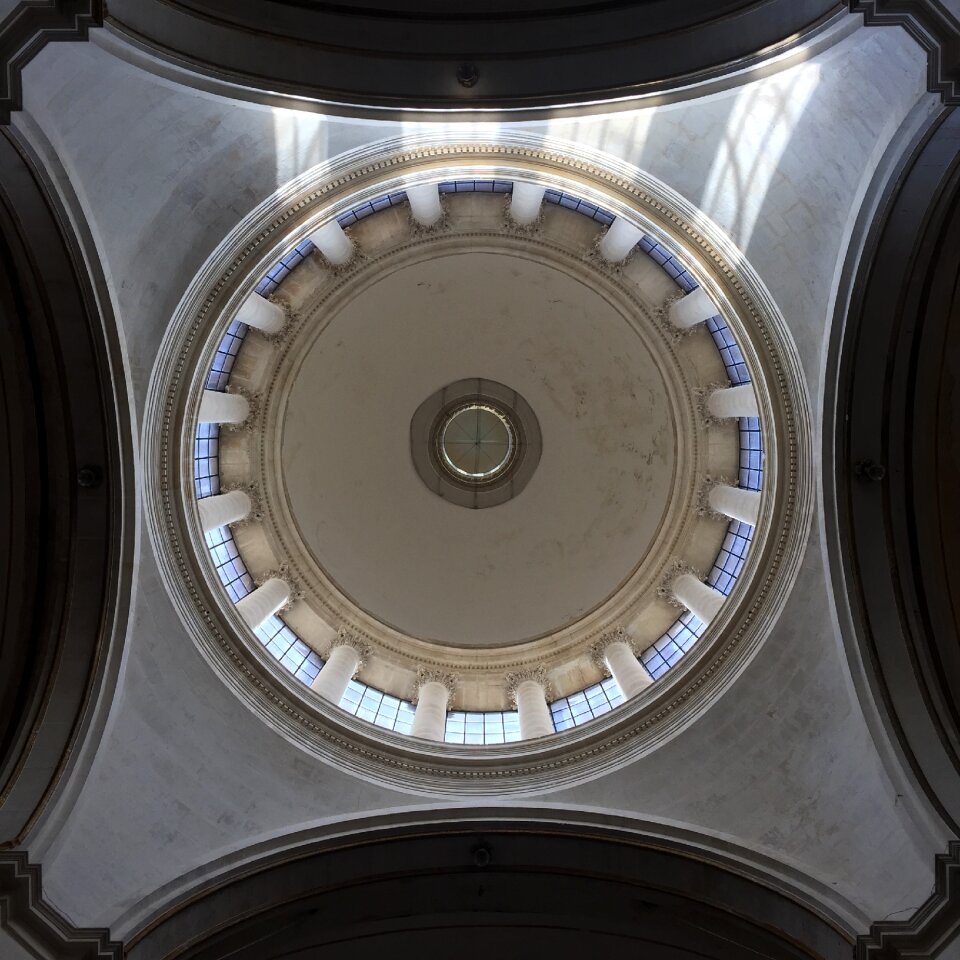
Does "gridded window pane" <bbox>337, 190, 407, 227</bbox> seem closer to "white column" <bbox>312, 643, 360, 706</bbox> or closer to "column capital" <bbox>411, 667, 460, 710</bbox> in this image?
"white column" <bbox>312, 643, 360, 706</bbox>

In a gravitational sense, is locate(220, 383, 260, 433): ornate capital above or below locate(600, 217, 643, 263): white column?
below

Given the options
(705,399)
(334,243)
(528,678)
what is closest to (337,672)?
(528,678)

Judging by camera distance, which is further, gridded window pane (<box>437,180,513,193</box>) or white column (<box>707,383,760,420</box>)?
gridded window pane (<box>437,180,513,193</box>)

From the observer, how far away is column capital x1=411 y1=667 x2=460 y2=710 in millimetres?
21312

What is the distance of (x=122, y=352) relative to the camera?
40.5ft

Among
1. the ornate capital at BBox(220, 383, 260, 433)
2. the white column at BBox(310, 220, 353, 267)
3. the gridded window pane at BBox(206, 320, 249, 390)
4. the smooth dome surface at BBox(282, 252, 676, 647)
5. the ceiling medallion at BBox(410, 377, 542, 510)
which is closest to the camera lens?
the white column at BBox(310, 220, 353, 267)

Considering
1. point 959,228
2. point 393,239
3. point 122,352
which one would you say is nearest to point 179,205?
point 122,352

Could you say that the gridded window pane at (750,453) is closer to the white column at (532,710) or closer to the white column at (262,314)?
the white column at (532,710)

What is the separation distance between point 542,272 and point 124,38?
542 inches

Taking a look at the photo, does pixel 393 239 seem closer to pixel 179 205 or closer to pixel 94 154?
pixel 179 205

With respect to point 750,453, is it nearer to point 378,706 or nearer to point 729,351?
point 729,351

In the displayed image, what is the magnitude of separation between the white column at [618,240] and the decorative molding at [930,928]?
14.0 metres

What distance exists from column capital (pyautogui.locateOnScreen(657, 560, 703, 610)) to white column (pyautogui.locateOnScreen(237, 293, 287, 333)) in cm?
1284

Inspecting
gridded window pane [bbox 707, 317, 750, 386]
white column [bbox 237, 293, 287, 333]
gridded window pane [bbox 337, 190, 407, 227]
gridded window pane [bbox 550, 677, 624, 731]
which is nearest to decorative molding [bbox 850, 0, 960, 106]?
gridded window pane [bbox 707, 317, 750, 386]
